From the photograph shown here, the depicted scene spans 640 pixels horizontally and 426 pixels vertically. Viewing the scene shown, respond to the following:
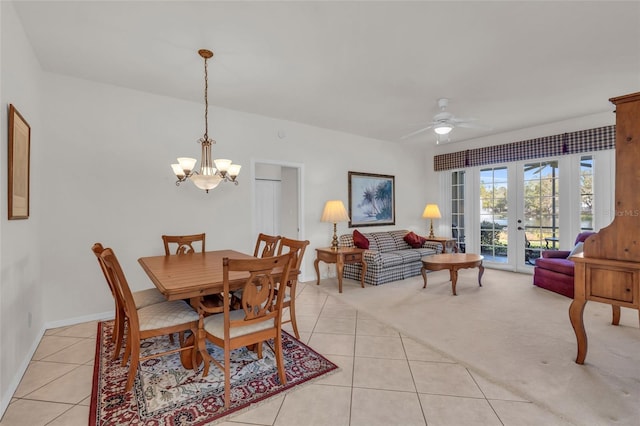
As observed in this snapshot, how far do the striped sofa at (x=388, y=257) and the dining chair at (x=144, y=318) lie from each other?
118 inches

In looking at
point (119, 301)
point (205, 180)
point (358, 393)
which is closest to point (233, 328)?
point (358, 393)

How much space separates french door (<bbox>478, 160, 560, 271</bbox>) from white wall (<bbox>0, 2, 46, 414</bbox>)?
645 centimetres

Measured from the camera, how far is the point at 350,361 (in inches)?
91.4

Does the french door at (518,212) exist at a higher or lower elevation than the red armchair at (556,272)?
higher

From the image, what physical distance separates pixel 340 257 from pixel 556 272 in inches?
116

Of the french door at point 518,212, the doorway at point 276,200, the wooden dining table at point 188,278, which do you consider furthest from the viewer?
the doorway at point 276,200

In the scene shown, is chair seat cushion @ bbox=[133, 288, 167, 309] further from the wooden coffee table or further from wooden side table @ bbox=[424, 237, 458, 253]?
wooden side table @ bbox=[424, 237, 458, 253]

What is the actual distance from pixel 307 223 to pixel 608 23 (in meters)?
3.88

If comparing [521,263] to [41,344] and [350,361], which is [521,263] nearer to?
[350,361]

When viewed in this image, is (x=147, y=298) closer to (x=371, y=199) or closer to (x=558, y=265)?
(x=371, y=199)

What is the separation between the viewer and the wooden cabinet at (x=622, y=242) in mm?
2018

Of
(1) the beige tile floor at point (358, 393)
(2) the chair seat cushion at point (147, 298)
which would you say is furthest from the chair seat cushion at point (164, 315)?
(1) the beige tile floor at point (358, 393)

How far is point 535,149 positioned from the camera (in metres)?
4.98

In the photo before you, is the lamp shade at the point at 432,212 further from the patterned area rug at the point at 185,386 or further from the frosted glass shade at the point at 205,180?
the frosted glass shade at the point at 205,180
